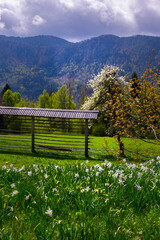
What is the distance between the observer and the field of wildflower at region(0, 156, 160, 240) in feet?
8.90

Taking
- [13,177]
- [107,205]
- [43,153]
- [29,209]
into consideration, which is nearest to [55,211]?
[29,209]

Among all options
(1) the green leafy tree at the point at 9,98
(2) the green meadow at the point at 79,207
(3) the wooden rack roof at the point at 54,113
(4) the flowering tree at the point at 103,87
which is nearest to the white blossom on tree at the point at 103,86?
(4) the flowering tree at the point at 103,87

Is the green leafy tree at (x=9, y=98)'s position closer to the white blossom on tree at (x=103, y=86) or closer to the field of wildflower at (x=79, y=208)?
the white blossom on tree at (x=103, y=86)

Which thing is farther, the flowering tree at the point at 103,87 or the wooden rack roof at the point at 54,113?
the flowering tree at the point at 103,87

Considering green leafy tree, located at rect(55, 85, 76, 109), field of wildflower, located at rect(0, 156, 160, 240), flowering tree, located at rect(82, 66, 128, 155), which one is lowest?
field of wildflower, located at rect(0, 156, 160, 240)

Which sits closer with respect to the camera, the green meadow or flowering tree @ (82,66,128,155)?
the green meadow

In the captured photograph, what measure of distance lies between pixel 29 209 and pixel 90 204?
3.28 feet

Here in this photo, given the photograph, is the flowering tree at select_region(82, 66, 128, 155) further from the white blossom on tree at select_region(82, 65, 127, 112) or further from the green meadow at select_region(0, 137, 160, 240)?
the green meadow at select_region(0, 137, 160, 240)

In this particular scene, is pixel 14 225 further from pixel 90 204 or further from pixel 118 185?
pixel 118 185

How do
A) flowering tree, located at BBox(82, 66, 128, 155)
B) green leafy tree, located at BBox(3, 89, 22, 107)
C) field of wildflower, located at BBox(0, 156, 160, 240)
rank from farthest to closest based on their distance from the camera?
green leafy tree, located at BBox(3, 89, 22, 107)
flowering tree, located at BBox(82, 66, 128, 155)
field of wildflower, located at BBox(0, 156, 160, 240)

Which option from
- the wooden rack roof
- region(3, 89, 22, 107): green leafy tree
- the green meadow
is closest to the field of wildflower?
the green meadow

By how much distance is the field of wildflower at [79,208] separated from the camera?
271cm

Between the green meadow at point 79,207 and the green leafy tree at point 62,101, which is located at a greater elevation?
the green leafy tree at point 62,101

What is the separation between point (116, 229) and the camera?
112 inches
